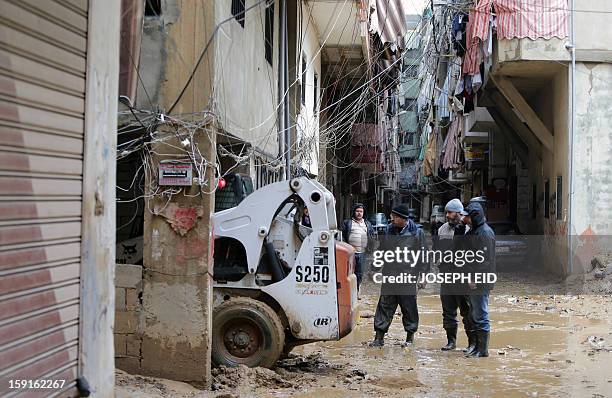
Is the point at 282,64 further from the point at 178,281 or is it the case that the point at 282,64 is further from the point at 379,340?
the point at 178,281

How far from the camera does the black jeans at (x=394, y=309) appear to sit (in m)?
9.58

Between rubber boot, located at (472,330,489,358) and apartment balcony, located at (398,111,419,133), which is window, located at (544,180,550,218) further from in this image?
apartment balcony, located at (398,111,419,133)

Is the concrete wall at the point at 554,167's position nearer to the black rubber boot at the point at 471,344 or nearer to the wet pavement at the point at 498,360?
the wet pavement at the point at 498,360

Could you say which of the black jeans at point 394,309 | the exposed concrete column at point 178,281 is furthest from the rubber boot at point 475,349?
the exposed concrete column at point 178,281

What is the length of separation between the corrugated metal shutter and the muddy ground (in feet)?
7.18

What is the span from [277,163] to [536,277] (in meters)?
8.92

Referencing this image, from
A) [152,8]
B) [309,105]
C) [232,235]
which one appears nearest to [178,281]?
[232,235]

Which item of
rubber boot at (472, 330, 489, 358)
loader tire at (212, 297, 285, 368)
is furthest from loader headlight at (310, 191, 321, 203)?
rubber boot at (472, 330, 489, 358)

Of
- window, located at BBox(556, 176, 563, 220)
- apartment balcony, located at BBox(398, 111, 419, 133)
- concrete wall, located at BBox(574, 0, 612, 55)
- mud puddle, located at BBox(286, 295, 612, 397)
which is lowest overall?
mud puddle, located at BBox(286, 295, 612, 397)

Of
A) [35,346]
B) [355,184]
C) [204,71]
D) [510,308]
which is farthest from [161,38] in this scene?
[355,184]

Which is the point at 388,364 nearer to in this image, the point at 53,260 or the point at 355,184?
the point at 53,260

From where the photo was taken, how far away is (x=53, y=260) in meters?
4.38

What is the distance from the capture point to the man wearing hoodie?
29.0 ft

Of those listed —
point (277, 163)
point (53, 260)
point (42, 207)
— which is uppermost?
point (277, 163)
